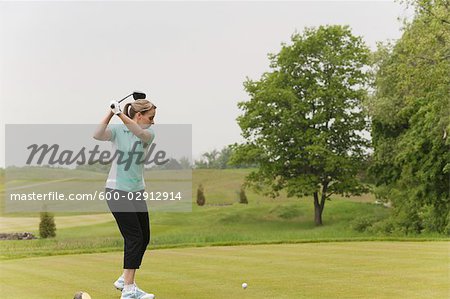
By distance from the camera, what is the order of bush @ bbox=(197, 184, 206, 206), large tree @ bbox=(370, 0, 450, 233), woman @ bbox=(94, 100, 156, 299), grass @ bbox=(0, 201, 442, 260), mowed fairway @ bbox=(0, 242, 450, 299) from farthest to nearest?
bush @ bbox=(197, 184, 206, 206), grass @ bbox=(0, 201, 442, 260), large tree @ bbox=(370, 0, 450, 233), mowed fairway @ bbox=(0, 242, 450, 299), woman @ bbox=(94, 100, 156, 299)

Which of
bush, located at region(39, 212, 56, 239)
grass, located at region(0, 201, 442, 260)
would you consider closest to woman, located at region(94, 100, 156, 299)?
bush, located at region(39, 212, 56, 239)

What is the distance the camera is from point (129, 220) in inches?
262

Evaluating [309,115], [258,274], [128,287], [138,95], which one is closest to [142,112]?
[138,95]

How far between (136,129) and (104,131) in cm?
34

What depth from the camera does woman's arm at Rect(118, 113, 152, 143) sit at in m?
6.38

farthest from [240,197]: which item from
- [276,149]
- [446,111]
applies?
[446,111]

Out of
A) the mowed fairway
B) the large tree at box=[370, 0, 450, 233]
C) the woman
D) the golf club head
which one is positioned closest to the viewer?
the woman

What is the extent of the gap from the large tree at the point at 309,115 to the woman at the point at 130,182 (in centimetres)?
2877

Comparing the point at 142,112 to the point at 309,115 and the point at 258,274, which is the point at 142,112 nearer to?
the point at 258,274

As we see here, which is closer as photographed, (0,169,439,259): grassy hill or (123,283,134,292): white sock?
(123,283,134,292): white sock

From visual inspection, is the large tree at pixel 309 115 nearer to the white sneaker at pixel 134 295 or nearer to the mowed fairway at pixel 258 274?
the mowed fairway at pixel 258 274

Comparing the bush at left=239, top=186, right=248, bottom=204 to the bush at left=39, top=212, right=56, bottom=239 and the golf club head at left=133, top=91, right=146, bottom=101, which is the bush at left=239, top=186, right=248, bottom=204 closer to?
the bush at left=39, top=212, right=56, bottom=239

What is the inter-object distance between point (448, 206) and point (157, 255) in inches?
823

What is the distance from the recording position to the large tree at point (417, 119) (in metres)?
23.8
